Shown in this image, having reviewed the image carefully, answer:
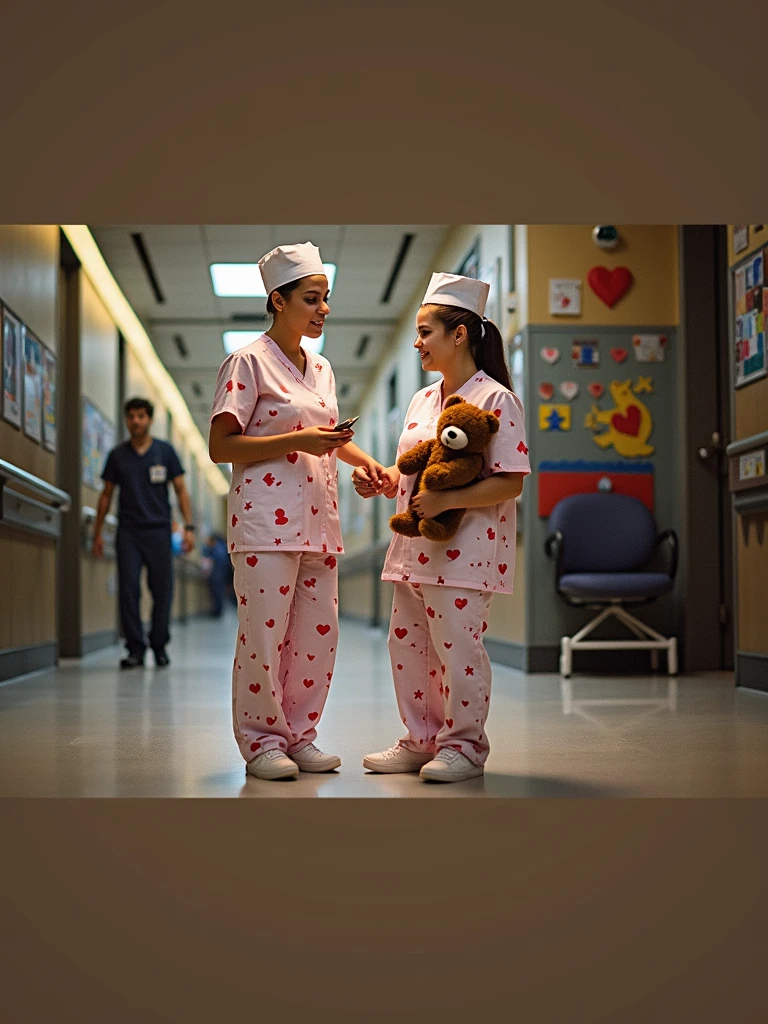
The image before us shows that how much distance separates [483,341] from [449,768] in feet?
3.49

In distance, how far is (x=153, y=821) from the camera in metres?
2.22

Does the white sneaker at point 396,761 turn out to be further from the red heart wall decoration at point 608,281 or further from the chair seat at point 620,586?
the red heart wall decoration at point 608,281

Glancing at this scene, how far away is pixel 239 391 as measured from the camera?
274 cm

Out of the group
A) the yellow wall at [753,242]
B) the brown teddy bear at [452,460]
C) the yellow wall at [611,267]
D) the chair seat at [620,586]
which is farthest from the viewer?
the yellow wall at [611,267]

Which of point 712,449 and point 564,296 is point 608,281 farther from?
point 712,449

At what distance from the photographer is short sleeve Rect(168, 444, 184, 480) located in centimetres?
673

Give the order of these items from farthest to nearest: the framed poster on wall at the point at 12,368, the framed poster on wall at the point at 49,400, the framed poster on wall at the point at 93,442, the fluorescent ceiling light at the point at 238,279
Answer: the fluorescent ceiling light at the point at 238,279 → the framed poster on wall at the point at 93,442 → the framed poster on wall at the point at 49,400 → the framed poster on wall at the point at 12,368

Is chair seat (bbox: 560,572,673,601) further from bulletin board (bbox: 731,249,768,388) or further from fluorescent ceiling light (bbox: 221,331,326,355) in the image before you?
fluorescent ceiling light (bbox: 221,331,326,355)

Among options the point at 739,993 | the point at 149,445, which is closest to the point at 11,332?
the point at 149,445

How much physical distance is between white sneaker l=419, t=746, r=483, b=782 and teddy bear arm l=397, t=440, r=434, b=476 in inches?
27.0

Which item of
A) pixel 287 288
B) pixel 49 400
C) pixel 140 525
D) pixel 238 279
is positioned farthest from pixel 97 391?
pixel 287 288

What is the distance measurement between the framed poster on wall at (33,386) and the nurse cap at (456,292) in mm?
3709

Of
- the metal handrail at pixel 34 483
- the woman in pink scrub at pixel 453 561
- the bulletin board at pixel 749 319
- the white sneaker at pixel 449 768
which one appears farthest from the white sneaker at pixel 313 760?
the bulletin board at pixel 749 319

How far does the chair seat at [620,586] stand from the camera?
570 cm
